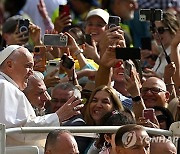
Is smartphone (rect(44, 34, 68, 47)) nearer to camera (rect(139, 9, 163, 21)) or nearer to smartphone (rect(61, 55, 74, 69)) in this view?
smartphone (rect(61, 55, 74, 69))

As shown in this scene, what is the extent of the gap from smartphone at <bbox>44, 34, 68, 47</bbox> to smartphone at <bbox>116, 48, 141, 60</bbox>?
98cm

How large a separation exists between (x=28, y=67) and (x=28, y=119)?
740mm

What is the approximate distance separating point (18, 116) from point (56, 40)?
2465mm

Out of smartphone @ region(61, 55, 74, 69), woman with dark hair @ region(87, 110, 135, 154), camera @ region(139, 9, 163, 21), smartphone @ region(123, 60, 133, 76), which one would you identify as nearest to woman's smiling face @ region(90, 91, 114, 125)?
woman with dark hair @ region(87, 110, 135, 154)

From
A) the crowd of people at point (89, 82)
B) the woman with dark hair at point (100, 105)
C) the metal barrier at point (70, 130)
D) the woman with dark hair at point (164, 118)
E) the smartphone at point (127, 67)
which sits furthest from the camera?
the smartphone at point (127, 67)

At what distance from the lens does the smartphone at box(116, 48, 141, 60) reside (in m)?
11.1

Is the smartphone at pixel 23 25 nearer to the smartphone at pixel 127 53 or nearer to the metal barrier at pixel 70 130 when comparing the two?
the smartphone at pixel 127 53

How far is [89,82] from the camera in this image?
12016mm

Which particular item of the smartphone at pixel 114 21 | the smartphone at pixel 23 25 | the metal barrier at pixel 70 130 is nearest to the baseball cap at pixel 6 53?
the metal barrier at pixel 70 130

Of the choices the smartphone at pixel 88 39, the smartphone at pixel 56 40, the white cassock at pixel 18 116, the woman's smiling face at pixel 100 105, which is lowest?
the woman's smiling face at pixel 100 105

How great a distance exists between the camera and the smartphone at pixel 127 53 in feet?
36.5

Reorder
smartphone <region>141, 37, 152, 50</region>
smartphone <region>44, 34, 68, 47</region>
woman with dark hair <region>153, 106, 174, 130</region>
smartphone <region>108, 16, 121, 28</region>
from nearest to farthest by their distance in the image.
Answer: woman with dark hair <region>153, 106, 174, 130</region>, smartphone <region>44, 34, 68, 47</region>, smartphone <region>108, 16, 121, 28</region>, smartphone <region>141, 37, 152, 50</region>

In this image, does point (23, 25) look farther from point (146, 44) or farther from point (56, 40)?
point (146, 44)

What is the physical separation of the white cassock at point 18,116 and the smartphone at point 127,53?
5.40 ft
